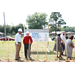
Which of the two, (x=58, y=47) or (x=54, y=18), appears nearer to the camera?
(x=58, y=47)

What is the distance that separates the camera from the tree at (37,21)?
119 ft

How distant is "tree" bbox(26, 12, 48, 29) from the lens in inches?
1430

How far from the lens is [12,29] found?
35.9m

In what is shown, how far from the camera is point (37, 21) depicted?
37.9 m

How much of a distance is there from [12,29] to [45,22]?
15922 mm

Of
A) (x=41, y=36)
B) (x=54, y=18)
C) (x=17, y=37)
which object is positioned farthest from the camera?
(x=54, y=18)

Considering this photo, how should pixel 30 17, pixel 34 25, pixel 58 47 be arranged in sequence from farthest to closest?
1. pixel 30 17
2. pixel 34 25
3. pixel 58 47
